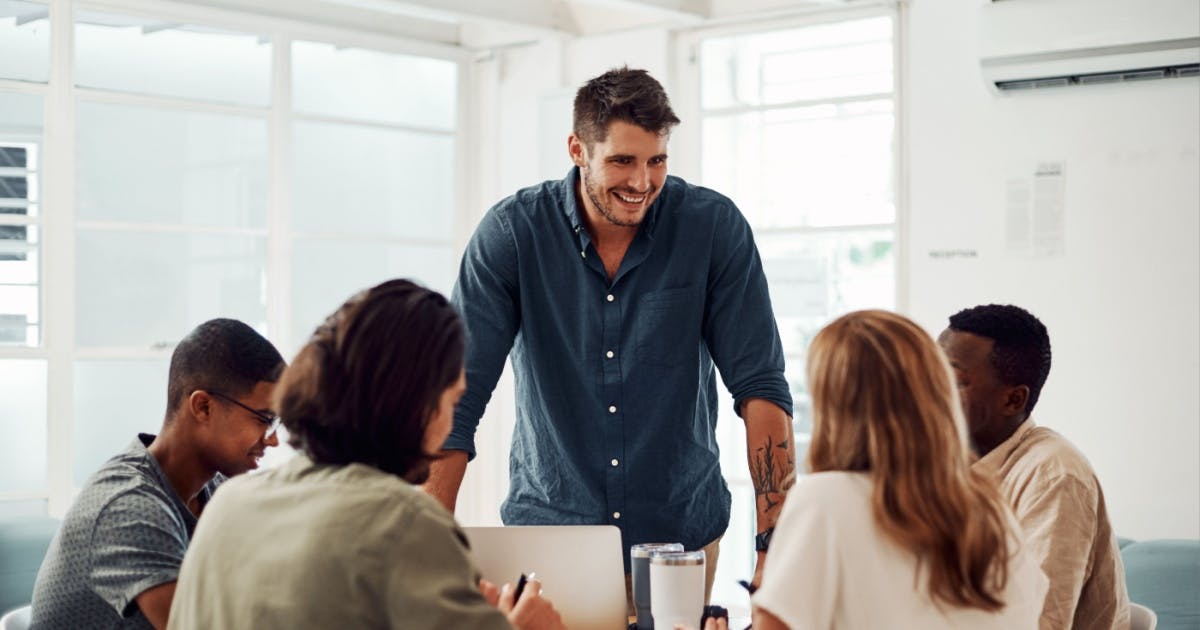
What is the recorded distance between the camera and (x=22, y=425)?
189 inches

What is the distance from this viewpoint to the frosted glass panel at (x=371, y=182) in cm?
563

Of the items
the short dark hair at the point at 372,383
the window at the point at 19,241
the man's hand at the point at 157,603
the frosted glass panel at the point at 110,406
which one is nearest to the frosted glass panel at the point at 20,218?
the window at the point at 19,241

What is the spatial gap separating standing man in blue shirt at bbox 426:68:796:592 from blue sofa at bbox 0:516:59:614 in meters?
2.51

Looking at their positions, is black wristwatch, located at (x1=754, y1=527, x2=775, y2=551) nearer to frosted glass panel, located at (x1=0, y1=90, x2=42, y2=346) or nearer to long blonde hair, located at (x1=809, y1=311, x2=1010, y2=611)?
long blonde hair, located at (x1=809, y1=311, x2=1010, y2=611)

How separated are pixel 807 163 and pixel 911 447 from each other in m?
3.69

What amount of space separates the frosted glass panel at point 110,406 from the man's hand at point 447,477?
9.40 feet

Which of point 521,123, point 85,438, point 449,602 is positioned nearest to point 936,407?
point 449,602

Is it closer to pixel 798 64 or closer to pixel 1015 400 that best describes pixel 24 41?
pixel 798 64

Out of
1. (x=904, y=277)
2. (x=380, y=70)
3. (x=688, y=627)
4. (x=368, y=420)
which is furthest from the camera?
(x=380, y=70)

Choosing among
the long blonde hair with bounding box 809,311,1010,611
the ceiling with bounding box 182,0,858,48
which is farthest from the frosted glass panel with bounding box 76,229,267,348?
the long blonde hair with bounding box 809,311,1010,611

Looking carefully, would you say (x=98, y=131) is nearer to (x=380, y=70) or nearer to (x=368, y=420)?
(x=380, y=70)

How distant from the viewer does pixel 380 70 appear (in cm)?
591

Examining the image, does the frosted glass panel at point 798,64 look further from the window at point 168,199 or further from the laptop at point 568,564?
the laptop at point 568,564

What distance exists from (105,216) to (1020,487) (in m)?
3.78
